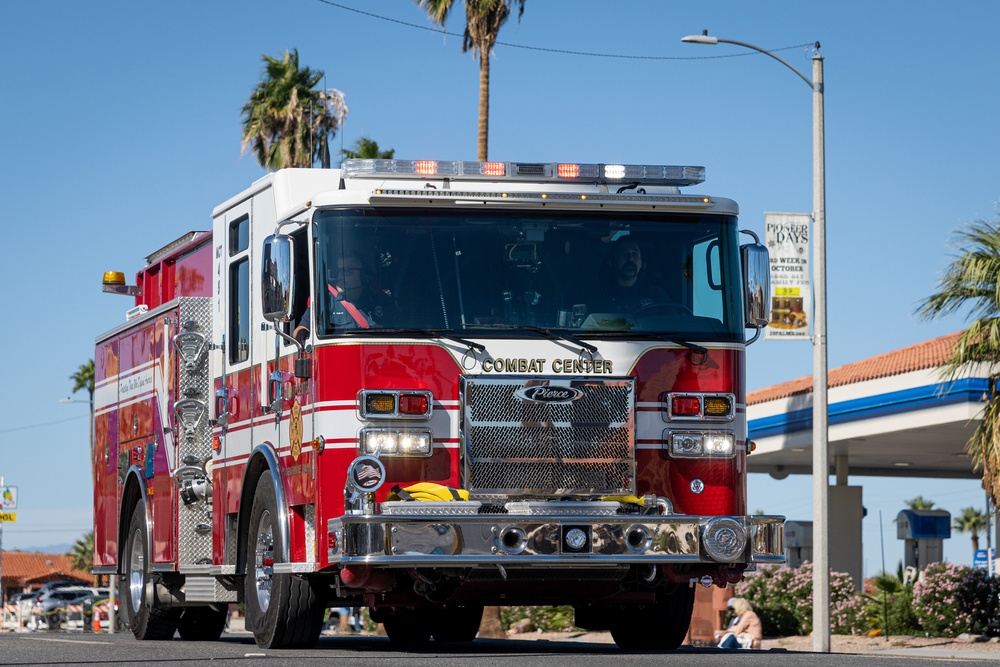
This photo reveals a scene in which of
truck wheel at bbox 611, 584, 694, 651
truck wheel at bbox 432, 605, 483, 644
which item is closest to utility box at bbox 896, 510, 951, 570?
truck wheel at bbox 432, 605, 483, 644

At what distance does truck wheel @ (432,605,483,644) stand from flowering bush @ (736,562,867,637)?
10059 mm

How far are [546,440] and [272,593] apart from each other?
2438mm

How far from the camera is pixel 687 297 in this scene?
11.6 meters

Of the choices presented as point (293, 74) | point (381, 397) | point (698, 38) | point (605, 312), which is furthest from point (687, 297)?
point (293, 74)

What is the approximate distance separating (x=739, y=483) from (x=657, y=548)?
1023 mm

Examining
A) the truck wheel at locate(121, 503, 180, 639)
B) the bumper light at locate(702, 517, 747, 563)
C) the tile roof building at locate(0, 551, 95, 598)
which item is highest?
the bumper light at locate(702, 517, 747, 563)

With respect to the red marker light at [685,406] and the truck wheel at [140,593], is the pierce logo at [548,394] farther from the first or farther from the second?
the truck wheel at [140,593]

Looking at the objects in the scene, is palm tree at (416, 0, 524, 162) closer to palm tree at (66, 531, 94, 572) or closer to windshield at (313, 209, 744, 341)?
windshield at (313, 209, 744, 341)

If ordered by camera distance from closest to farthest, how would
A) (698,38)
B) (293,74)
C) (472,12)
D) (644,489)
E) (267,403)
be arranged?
(644,489) → (267,403) → (698,38) → (472,12) → (293,74)

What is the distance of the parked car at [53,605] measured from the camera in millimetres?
45469

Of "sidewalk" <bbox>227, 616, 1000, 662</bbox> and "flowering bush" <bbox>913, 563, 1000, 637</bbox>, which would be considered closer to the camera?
"sidewalk" <bbox>227, 616, 1000, 662</bbox>

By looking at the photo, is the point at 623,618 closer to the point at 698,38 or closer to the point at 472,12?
the point at 698,38

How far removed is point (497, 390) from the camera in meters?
11.1

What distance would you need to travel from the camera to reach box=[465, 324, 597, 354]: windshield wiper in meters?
11.2
